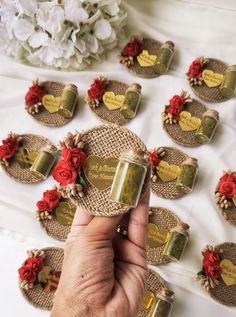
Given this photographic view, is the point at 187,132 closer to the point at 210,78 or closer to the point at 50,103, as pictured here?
the point at 210,78

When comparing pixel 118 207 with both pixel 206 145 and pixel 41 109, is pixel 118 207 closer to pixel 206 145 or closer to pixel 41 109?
pixel 206 145

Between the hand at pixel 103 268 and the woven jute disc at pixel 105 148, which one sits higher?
the woven jute disc at pixel 105 148

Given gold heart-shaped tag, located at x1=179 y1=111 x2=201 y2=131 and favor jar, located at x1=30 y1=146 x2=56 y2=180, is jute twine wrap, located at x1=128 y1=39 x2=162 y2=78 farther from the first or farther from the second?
favor jar, located at x1=30 y1=146 x2=56 y2=180

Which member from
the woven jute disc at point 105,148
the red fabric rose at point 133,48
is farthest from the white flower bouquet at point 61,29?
the woven jute disc at point 105,148

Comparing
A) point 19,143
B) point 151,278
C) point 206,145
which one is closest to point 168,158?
point 206,145

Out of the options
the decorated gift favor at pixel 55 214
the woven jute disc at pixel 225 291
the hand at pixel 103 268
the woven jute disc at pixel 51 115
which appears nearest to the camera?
the hand at pixel 103 268

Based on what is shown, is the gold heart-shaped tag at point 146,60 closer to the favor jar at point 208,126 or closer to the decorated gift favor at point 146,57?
the decorated gift favor at point 146,57

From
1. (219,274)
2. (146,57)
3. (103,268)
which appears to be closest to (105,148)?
(103,268)
